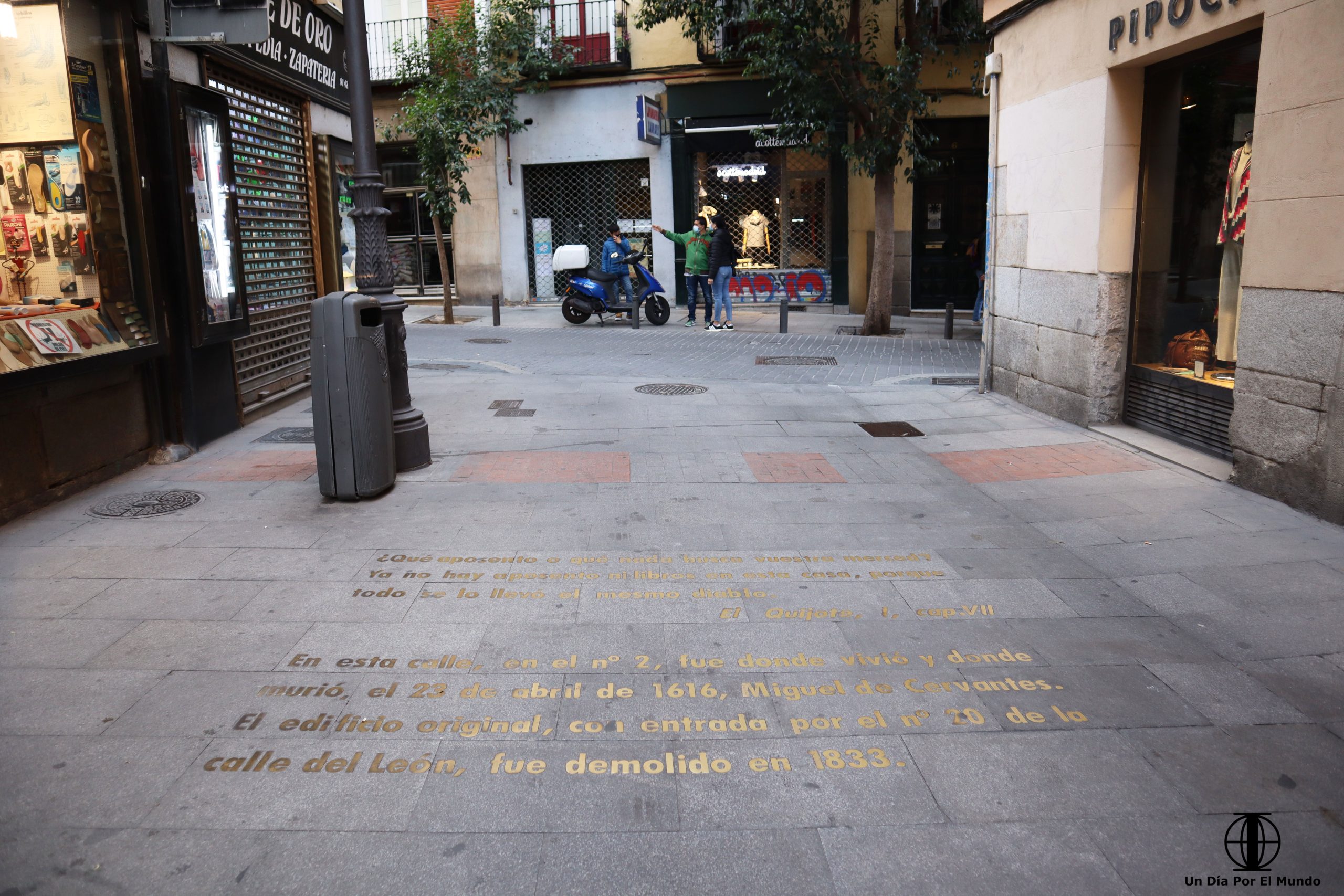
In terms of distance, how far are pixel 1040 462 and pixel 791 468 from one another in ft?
6.52

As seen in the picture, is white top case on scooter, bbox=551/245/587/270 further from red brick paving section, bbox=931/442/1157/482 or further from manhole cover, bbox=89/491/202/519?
manhole cover, bbox=89/491/202/519

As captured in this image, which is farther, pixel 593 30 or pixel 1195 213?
pixel 593 30

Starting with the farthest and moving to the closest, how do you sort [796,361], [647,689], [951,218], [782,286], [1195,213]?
[782,286], [951,218], [796,361], [1195,213], [647,689]

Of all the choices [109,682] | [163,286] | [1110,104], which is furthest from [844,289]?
[109,682]

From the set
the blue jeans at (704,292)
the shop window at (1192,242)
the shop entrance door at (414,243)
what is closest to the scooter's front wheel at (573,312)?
the blue jeans at (704,292)

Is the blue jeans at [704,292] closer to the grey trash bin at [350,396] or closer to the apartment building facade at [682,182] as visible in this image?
the apartment building facade at [682,182]

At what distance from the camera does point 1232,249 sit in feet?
25.9

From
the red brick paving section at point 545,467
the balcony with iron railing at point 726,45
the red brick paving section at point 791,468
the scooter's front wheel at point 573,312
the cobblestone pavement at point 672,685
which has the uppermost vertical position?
the balcony with iron railing at point 726,45

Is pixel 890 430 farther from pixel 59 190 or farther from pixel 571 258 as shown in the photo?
pixel 571 258

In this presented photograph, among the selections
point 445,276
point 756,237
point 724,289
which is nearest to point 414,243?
point 445,276

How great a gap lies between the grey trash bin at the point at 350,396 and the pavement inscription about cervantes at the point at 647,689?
156cm

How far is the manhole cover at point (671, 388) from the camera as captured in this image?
439 inches

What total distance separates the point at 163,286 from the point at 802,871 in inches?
277

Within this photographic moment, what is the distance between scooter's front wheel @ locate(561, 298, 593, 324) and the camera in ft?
59.8
